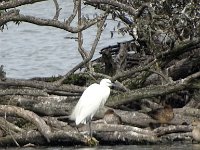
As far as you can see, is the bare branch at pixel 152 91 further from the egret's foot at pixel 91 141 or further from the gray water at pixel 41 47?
the gray water at pixel 41 47

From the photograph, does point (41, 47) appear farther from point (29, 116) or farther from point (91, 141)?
point (91, 141)

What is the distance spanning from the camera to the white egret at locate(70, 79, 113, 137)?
15430mm

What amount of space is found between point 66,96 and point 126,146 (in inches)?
83.5

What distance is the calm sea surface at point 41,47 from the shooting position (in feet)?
82.5

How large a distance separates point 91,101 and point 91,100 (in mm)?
18

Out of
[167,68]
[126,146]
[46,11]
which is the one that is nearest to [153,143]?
[126,146]

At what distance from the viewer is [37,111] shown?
51.5 ft

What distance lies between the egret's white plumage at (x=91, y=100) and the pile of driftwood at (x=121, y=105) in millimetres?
172

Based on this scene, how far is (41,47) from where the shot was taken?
3020 cm

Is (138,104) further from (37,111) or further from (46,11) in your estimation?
(46,11)

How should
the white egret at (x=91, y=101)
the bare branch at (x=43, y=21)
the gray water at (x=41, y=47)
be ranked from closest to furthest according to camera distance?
the bare branch at (x=43, y=21), the white egret at (x=91, y=101), the gray water at (x=41, y=47)

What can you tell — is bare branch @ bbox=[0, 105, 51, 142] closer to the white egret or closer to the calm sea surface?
the white egret

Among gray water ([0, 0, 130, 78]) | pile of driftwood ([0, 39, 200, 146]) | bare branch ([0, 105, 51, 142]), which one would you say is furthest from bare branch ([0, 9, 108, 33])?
gray water ([0, 0, 130, 78])

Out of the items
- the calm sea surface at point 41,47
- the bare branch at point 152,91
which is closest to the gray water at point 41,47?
the calm sea surface at point 41,47
